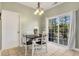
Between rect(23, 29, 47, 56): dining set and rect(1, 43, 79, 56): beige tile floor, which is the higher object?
rect(23, 29, 47, 56): dining set

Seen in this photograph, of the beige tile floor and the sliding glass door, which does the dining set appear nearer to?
the beige tile floor

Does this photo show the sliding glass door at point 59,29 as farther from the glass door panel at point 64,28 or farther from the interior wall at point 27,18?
the interior wall at point 27,18

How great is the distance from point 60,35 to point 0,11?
5.57 feet

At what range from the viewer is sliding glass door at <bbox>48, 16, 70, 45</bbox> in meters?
2.57

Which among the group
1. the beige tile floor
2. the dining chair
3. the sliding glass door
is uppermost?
the sliding glass door

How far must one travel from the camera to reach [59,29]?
2.64m

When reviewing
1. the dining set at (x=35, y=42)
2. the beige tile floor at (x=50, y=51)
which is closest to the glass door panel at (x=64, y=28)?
the beige tile floor at (x=50, y=51)

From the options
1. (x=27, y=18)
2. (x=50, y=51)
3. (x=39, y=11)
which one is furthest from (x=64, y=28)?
(x=27, y=18)

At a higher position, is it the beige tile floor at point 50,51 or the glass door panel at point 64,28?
the glass door panel at point 64,28

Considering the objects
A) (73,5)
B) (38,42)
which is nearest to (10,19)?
(38,42)

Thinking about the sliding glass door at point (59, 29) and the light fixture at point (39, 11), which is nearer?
the light fixture at point (39, 11)

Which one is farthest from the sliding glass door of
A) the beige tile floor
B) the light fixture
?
the light fixture

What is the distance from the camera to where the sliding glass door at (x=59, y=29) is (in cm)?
257

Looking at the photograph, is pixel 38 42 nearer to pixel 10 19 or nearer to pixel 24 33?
pixel 24 33
